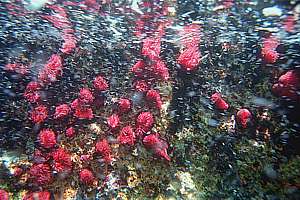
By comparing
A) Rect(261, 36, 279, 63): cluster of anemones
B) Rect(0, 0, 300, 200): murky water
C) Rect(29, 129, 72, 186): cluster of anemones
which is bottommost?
Rect(29, 129, 72, 186): cluster of anemones

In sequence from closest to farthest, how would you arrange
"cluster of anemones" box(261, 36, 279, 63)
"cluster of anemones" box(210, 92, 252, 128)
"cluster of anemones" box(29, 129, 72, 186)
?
1. "cluster of anemones" box(29, 129, 72, 186)
2. "cluster of anemones" box(210, 92, 252, 128)
3. "cluster of anemones" box(261, 36, 279, 63)

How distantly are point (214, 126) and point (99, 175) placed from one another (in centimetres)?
210

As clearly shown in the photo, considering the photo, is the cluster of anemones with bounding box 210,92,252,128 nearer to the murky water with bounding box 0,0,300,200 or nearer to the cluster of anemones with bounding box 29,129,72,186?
the murky water with bounding box 0,0,300,200

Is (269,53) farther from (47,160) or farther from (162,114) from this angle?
(47,160)

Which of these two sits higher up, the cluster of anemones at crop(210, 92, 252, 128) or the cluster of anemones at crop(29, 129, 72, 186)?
the cluster of anemones at crop(210, 92, 252, 128)

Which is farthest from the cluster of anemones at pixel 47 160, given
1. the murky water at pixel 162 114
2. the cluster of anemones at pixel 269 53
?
the cluster of anemones at pixel 269 53

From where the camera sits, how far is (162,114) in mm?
4648

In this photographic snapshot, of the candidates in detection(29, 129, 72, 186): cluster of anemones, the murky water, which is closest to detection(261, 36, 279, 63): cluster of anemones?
the murky water

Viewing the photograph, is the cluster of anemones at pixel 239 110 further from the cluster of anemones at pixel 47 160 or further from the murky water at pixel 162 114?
the cluster of anemones at pixel 47 160

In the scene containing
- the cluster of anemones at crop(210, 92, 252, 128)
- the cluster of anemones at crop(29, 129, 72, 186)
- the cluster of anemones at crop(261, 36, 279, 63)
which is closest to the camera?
the cluster of anemones at crop(29, 129, 72, 186)

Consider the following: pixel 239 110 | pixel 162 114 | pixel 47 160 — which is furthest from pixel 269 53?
pixel 47 160

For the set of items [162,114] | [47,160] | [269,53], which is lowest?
[47,160]

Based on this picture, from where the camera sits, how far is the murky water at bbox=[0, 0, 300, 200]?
13.5 feet

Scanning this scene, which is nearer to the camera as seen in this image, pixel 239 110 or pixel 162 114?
pixel 239 110
